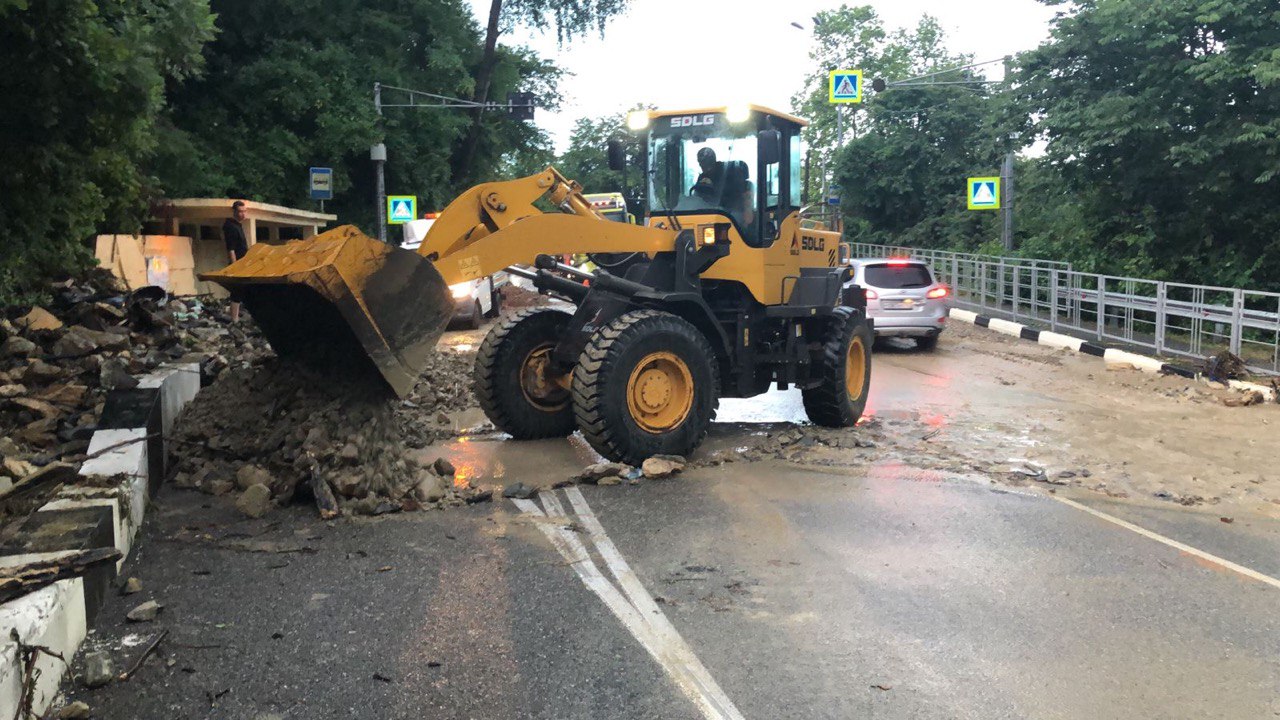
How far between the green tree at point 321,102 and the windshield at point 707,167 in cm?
1393

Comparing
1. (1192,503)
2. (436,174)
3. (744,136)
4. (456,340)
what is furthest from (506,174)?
(1192,503)

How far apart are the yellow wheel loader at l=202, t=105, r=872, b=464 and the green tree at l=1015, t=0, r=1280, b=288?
10.1 m

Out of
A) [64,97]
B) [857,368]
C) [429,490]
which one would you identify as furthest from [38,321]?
[857,368]

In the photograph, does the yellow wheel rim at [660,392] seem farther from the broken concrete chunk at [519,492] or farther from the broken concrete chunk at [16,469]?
the broken concrete chunk at [16,469]

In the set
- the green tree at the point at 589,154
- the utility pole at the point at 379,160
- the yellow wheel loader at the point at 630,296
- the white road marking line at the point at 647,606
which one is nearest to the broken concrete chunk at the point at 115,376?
the yellow wheel loader at the point at 630,296

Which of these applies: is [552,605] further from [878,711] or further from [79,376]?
[79,376]

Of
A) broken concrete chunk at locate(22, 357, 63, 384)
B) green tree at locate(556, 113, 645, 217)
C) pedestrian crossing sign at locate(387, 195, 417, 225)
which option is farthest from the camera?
green tree at locate(556, 113, 645, 217)

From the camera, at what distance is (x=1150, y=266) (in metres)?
21.8

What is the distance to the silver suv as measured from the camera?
62.5ft

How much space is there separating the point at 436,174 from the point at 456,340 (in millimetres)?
18020

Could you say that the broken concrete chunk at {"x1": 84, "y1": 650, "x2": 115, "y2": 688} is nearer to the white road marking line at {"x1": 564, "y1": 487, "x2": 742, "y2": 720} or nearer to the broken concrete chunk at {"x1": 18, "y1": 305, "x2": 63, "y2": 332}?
the white road marking line at {"x1": 564, "y1": 487, "x2": 742, "y2": 720}

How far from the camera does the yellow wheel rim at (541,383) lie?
10.1 meters

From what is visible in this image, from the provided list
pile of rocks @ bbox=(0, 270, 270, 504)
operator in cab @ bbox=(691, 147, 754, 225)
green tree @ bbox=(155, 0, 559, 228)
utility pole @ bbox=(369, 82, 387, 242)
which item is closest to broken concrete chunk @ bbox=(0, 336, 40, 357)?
pile of rocks @ bbox=(0, 270, 270, 504)

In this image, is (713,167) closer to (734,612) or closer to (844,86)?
(734,612)
